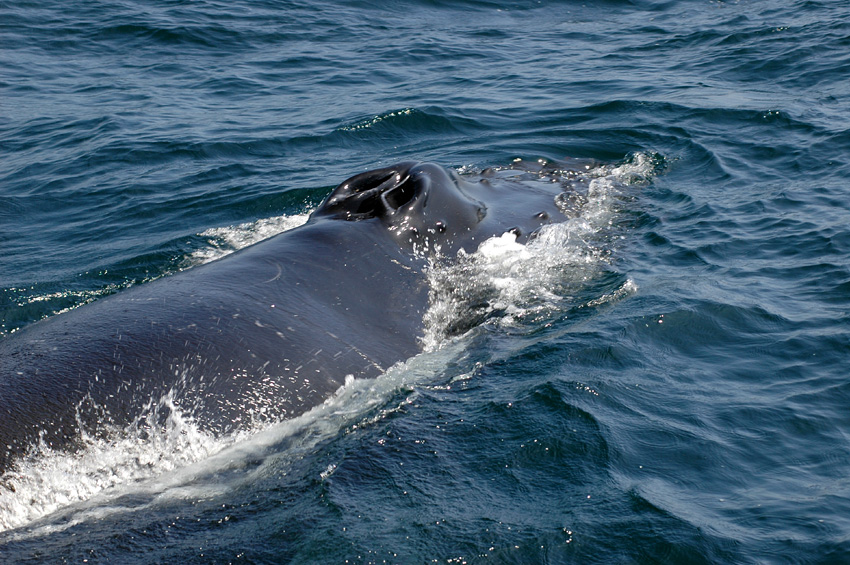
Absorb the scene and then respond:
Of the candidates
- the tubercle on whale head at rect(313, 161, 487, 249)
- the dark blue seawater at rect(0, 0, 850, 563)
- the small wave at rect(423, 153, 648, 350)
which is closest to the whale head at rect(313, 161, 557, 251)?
the tubercle on whale head at rect(313, 161, 487, 249)

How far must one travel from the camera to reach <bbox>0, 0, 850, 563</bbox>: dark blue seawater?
5.94 meters

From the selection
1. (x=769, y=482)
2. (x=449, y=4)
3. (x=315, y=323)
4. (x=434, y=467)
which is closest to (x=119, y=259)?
(x=315, y=323)

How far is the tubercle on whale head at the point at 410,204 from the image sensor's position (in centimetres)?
902

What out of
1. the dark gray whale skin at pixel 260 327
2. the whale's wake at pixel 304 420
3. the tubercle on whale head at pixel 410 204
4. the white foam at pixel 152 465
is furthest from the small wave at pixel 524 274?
the white foam at pixel 152 465

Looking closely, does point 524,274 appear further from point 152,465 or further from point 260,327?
point 152,465

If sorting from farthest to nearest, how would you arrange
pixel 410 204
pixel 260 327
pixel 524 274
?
1. pixel 524 274
2. pixel 410 204
3. pixel 260 327

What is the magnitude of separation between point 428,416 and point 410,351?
0.78 metres

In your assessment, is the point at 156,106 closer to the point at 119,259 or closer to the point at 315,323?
the point at 119,259

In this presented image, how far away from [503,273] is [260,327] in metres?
3.30

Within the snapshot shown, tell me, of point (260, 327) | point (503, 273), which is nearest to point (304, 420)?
point (260, 327)

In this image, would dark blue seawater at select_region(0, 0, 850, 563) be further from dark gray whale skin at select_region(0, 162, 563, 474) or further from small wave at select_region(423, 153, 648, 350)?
dark gray whale skin at select_region(0, 162, 563, 474)

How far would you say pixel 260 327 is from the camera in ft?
23.0

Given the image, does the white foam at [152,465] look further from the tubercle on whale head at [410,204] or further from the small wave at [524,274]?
the tubercle on whale head at [410,204]

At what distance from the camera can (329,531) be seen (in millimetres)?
5781
